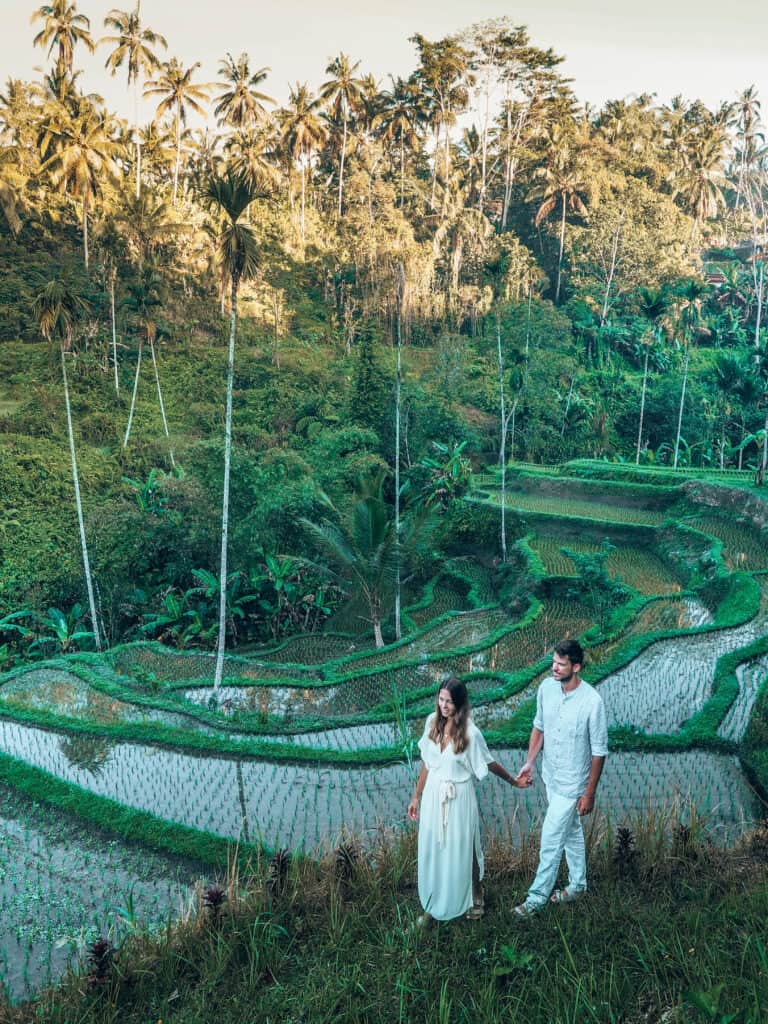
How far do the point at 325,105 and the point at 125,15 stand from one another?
917 cm

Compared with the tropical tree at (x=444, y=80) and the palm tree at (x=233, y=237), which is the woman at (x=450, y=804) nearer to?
the palm tree at (x=233, y=237)

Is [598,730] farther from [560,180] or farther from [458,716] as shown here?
[560,180]

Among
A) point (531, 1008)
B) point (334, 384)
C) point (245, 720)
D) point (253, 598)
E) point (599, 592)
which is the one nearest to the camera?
point (531, 1008)

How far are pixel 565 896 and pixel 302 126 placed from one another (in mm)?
33130

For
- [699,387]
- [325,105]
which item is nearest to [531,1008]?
[699,387]

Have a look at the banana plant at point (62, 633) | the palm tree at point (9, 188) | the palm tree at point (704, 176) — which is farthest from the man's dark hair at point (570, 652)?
the palm tree at point (704, 176)

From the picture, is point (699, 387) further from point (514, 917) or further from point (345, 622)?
point (514, 917)

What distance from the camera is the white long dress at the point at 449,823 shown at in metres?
3.27

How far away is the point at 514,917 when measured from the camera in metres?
3.48

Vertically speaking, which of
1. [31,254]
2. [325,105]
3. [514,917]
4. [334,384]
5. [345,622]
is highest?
[325,105]

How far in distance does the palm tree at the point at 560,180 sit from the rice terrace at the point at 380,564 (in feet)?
0.52

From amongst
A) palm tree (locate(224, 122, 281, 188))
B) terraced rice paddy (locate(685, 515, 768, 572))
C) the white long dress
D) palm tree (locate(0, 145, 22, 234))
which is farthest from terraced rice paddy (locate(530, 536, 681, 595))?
palm tree (locate(0, 145, 22, 234))

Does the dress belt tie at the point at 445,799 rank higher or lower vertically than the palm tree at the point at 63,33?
lower

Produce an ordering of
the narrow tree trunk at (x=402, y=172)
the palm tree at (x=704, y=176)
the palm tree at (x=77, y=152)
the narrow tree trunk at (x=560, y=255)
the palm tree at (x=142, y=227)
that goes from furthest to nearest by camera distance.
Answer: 1. the palm tree at (x=704, y=176)
2. the narrow tree trunk at (x=402, y=172)
3. the narrow tree trunk at (x=560, y=255)
4. the palm tree at (x=142, y=227)
5. the palm tree at (x=77, y=152)
